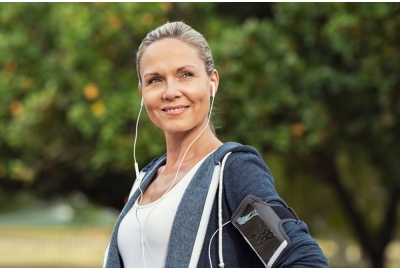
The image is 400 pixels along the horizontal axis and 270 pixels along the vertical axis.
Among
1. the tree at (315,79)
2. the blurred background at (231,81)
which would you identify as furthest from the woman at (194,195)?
the tree at (315,79)

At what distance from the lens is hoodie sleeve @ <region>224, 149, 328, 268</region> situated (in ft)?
5.57

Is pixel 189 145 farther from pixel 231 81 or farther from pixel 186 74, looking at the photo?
pixel 231 81

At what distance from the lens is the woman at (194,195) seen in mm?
1764

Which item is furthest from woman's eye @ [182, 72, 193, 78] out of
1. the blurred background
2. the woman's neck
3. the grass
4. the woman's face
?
the grass

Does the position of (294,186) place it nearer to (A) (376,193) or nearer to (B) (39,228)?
(A) (376,193)

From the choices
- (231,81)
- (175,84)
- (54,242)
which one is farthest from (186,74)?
(54,242)

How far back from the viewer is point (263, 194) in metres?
1.79

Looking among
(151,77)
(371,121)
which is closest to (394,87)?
(371,121)

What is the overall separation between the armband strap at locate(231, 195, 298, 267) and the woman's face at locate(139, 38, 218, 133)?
0.44m

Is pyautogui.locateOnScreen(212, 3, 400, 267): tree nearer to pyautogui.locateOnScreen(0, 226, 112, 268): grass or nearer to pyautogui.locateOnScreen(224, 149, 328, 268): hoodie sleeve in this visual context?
pyautogui.locateOnScreen(224, 149, 328, 268): hoodie sleeve

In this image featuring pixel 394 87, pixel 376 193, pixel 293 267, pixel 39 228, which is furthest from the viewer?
pixel 39 228

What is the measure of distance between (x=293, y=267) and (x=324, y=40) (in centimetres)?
734

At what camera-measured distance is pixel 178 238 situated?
1.86 m

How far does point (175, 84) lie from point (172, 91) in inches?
1.1
